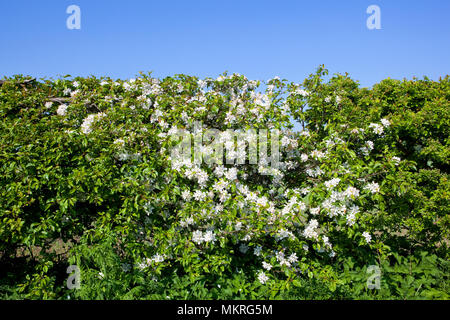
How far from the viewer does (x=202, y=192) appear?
145 inches

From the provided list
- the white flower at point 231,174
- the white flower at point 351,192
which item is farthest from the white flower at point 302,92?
the white flower at point 231,174

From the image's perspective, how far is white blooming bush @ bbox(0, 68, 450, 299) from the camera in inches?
144

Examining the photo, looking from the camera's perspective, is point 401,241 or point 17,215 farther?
point 401,241

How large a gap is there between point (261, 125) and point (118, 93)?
2.19 meters

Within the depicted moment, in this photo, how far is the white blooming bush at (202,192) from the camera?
366 cm

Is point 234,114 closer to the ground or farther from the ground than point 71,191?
farther from the ground

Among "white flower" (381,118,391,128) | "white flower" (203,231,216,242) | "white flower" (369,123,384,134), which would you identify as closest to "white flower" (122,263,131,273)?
"white flower" (203,231,216,242)

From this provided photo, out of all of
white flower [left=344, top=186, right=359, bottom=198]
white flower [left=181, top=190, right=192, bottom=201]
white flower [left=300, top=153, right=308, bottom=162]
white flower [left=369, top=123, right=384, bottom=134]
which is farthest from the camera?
white flower [left=369, top=123, right=384, bottom=134]

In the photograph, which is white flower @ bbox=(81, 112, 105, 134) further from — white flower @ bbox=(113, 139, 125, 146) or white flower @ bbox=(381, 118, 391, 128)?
white flower @ bbox=(381, 118, 391, 128)

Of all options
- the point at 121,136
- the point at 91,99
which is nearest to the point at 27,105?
the point at 91,99

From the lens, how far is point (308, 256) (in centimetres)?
422

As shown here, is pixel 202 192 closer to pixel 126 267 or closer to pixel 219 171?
pixel 219 171

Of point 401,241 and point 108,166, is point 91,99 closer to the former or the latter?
point 108,166
